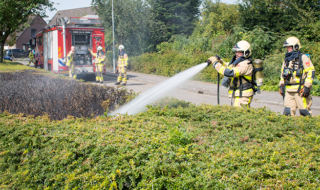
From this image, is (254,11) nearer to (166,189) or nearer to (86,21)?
(86,21)

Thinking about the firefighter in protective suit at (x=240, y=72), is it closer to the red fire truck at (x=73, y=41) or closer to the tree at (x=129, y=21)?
the red fire truck at (x=73, y=41)

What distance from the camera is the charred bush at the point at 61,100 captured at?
5.00m

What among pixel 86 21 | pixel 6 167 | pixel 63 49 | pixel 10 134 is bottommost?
pixel 6 167

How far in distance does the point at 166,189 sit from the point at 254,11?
1649cm

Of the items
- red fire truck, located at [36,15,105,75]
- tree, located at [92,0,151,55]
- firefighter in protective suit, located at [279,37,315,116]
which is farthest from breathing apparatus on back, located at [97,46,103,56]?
tree, located at [92,0,151,55]

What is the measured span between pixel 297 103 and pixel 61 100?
4.78 meters

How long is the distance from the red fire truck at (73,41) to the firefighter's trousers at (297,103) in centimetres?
1170

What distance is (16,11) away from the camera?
52.3 feet

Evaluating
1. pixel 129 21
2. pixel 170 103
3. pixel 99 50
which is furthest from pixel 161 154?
pixel 129 21

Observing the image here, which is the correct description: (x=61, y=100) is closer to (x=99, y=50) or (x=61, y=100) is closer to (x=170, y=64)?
(x=99, y=50)

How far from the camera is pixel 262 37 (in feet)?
45.6

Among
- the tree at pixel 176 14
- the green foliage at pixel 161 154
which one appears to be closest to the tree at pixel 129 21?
the tree at pixel 176 14

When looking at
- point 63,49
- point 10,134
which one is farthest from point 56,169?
point 63,49

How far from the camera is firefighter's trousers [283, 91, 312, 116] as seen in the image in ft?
17.7
